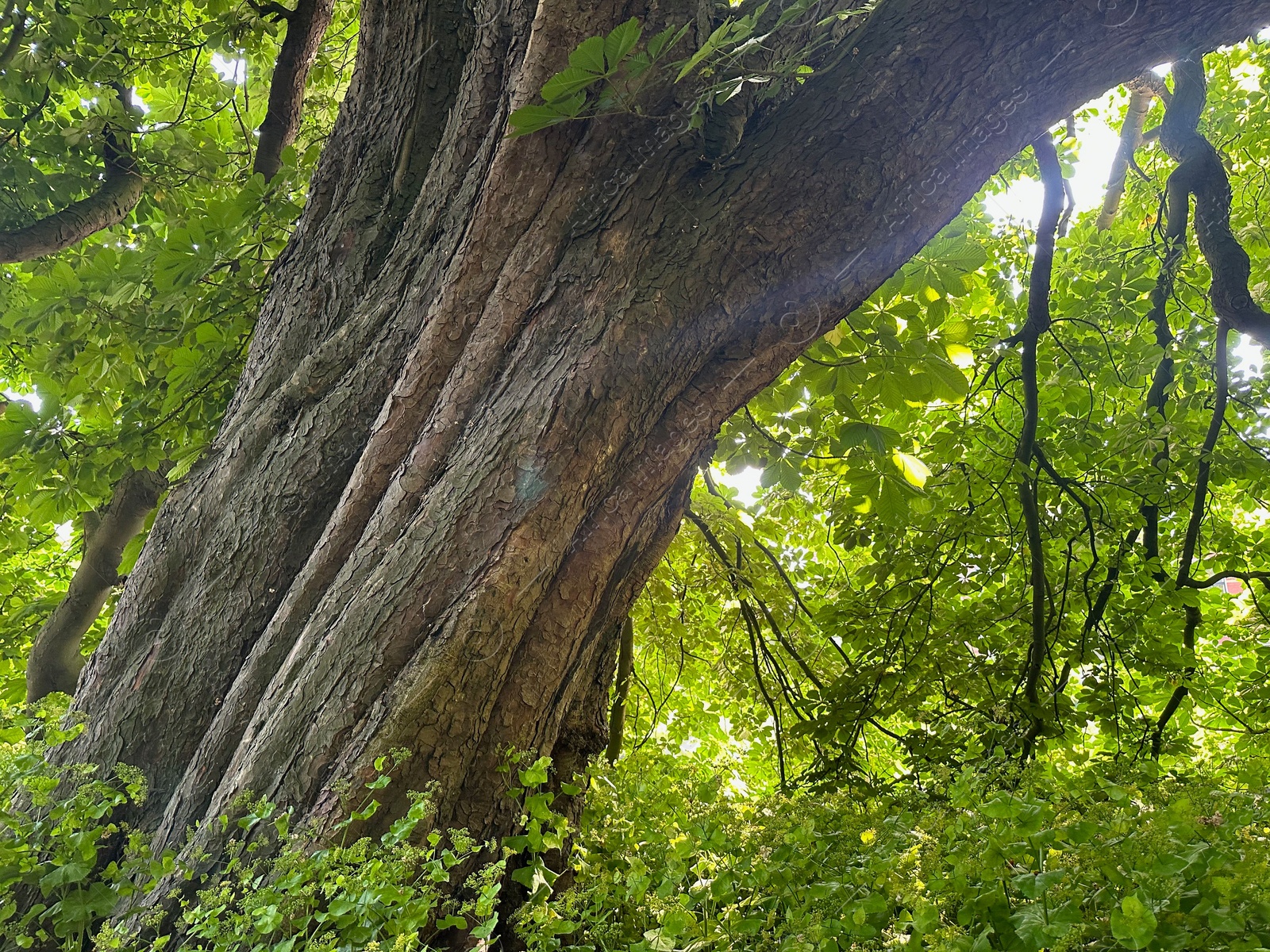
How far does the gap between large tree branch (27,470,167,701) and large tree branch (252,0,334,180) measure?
2.18 metres

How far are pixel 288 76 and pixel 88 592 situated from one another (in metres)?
3.53

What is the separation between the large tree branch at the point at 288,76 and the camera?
15.3 ft

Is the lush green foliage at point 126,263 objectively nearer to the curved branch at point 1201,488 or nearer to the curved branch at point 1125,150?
the curved branch at point 1201,488

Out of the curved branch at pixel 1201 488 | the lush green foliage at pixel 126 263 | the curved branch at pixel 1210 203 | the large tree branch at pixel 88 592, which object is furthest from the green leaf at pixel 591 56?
the large tree branch at pixel 88 592

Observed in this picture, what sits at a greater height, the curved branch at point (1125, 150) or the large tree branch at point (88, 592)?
→ the curved branch at point (1125, 150)

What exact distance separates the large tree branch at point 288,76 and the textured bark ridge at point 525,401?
2936 mm

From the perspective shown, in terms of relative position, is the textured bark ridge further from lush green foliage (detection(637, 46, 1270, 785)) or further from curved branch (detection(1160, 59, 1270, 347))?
curved branch (detection(1160, 59, 1270, 347))

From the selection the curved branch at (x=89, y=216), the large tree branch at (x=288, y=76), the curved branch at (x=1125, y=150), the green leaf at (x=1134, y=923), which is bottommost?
the green leaf at (x=1134, y=923)

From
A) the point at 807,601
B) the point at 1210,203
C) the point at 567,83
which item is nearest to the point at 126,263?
the point at 567,83

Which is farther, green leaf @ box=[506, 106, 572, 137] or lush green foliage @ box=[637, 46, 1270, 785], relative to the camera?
lush green foliage @ box=[637, 46, 1270, 785]

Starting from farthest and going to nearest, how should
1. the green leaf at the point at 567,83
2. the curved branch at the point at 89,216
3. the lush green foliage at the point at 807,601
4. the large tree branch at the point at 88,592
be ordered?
the large tree branch at the point at 88,592 → the curved branch at the point at 89,216 → the green leaf at the point at 567,83 → the lush green foliage at the point at 807,601

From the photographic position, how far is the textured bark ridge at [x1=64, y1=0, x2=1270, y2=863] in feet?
5.79

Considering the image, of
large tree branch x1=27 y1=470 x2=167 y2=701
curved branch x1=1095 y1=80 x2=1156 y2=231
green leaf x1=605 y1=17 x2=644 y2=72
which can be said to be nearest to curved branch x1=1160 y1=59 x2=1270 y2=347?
curved branch x1=1095 y1=80 x2=1156 y2=231

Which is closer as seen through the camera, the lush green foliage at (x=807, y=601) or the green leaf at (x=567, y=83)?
the lush green foliage at (x=807, y=601)
